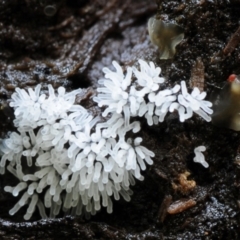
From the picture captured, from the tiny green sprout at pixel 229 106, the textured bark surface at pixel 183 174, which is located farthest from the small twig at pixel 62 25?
the tiny green sprout at pixel 229 106

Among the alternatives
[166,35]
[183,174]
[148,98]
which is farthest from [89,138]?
[166,35]

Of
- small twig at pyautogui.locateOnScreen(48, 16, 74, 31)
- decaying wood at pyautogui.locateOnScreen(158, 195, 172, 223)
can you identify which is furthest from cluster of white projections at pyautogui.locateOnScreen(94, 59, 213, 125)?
small twig at pyautogui.locateOnScreen(48, 16, 74, 31)

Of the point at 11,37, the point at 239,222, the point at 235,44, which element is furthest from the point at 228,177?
the point at 11,37

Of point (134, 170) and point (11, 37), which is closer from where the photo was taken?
point (134, 170)

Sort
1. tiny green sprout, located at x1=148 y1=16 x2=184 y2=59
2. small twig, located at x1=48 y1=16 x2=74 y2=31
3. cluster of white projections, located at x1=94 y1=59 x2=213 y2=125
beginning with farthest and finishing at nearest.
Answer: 1. small twig, located at x1=48 y1=16 x2=74 y2=31
2. tiny green sprout, located at x1=148 y1=16 x2=184 y2=59
3. cluster of white projections, located at x1=94 y1=59 x2=213 y2=125

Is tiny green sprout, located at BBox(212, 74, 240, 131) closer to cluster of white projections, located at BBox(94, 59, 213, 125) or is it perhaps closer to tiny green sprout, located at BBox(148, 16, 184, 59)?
cluster of white projections, located at BBox(94, 59, 213, 125)

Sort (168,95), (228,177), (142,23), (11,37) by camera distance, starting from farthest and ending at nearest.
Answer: (142,23) → (11,37) → (228,177) → (168,95)

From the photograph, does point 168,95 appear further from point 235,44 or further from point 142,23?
point 142,23

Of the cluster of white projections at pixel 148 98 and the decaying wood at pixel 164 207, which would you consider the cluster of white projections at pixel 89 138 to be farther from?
the decaying wood at pixel 164 207
